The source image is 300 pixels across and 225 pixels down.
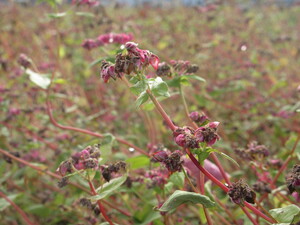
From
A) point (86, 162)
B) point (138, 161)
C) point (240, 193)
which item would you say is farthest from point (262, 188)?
point (86, 162)

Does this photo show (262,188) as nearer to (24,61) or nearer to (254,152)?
(254,152)

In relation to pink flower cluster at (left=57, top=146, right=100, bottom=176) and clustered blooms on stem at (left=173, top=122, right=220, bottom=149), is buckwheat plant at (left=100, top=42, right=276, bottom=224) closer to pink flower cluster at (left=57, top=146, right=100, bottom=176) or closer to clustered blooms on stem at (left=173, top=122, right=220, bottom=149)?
clustered blooms on stem at (left=173, top=122, right=220, bottom=149)

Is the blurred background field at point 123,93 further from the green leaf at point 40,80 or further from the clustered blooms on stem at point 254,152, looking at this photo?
the clustered blooms on stem at point 254,152

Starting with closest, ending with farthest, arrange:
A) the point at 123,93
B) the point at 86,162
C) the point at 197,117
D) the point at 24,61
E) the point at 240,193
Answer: the point at 240,193 → the point at 86,162 → the point at 197,117 → the point at 24,61 → the point at 123,93

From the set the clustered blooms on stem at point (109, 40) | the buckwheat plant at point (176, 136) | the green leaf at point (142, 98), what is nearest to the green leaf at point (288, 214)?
the buckwheat plant at point (176, 136)

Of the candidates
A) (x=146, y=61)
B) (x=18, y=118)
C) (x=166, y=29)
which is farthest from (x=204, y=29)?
(x=146, y=61)

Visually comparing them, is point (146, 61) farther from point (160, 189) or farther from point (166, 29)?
point (166, 29)

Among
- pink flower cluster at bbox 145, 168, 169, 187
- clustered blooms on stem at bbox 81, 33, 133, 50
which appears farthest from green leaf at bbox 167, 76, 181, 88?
clustered blooms on stem at bbox 81, 33, 133, 50
